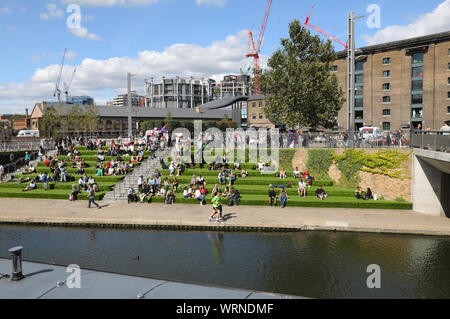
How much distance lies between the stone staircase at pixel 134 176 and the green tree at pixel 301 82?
1136 cm

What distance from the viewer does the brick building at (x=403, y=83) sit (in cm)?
5319

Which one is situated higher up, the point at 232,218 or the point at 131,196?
the point at 131,196

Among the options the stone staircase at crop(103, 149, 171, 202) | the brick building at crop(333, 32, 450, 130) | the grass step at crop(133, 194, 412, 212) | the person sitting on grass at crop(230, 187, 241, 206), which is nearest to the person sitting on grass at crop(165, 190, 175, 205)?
the grass step at crop(133, 194, 412, 212)

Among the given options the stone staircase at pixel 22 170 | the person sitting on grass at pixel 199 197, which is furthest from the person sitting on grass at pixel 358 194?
the stone staircase at pixel 22 170

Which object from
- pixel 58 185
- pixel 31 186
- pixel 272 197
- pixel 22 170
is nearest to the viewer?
pixel 272 197

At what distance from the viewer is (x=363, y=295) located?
1174 cm

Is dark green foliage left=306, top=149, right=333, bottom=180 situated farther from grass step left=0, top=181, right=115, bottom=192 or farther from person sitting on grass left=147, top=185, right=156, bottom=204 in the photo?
grass step left=0, top=181, right=115, bottom=192

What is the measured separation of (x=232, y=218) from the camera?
20766 mm

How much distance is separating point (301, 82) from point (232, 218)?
15718 millimetres

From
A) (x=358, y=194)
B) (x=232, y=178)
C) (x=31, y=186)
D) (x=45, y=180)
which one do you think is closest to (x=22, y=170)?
(x=31, y=186)

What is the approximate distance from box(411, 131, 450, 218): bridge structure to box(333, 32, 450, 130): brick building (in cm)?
3239

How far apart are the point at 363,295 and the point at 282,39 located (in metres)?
25.9

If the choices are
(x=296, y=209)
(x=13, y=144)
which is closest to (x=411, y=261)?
(x=296, y=209)

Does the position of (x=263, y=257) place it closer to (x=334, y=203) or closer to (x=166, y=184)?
(x=334, y=203)
